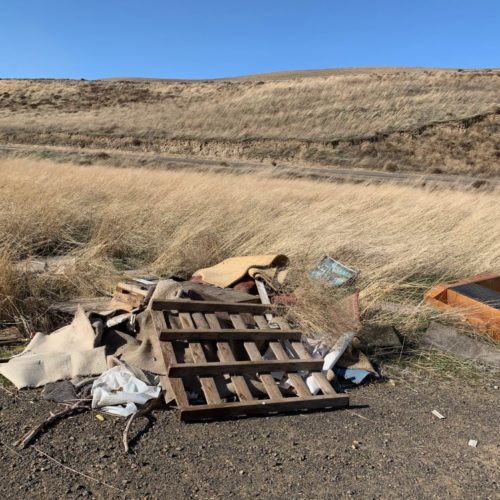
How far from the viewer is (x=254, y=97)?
48312 mm

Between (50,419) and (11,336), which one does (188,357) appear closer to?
(50,419)

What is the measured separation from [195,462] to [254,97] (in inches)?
1888

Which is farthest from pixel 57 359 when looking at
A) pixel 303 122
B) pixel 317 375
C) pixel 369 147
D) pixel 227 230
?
pixel 303 122

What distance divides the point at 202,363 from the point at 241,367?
264mm

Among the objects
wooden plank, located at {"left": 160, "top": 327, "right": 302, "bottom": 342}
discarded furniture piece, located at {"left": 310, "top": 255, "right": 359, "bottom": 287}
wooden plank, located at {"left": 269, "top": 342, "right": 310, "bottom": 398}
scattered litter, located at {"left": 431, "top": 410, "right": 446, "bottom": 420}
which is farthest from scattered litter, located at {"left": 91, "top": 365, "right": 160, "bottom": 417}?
discarded furniture piece, located at {"left": 310, "top": 255, "right": 359, "bottom": 287}

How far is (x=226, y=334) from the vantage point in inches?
Result: 151

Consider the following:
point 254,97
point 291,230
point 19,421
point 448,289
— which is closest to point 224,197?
point 291,230

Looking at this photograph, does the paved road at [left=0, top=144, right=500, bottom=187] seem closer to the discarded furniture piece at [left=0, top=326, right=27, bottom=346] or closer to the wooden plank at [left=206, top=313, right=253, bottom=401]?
the wooden plank at [left=206, top=313, right=253, bottom=401]

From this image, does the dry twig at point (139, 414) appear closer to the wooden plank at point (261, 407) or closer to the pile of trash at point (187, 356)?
the pile of trash at point (187, 356)

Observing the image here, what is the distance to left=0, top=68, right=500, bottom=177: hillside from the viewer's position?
3428 centimetres

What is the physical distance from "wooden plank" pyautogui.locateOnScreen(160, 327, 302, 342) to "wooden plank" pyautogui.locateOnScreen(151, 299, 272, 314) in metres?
0.28

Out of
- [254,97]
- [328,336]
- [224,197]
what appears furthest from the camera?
[254,97]

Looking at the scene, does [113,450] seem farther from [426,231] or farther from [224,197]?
[224,197]

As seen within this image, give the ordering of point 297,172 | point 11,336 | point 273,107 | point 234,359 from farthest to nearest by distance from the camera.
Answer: point 273,107, point 297,172, point 11,336, point 234,359
